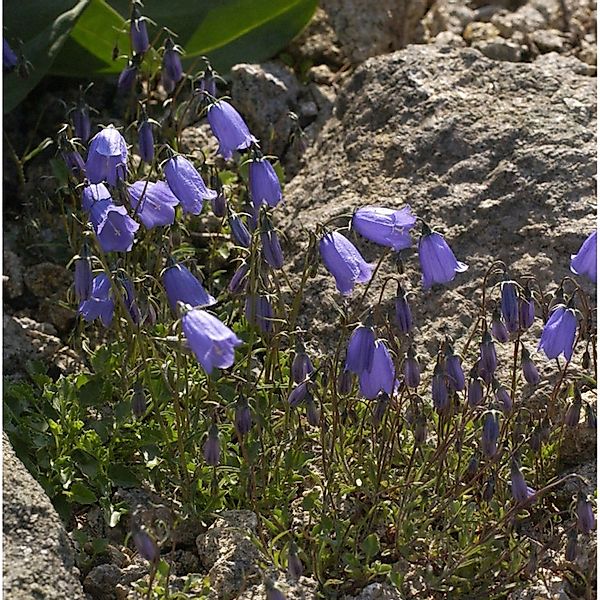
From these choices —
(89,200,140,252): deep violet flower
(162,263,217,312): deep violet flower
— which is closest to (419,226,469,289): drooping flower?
(162,263,217,312): deep violet flower

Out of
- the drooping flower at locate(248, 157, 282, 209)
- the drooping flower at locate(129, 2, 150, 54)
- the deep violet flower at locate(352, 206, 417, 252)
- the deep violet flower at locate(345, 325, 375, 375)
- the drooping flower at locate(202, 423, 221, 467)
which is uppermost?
the drooping flower at locate(129, 2, 150, 54)

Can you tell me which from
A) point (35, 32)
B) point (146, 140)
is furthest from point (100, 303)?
point (35, 32)

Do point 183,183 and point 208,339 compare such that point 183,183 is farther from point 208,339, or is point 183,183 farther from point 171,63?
point 171,63

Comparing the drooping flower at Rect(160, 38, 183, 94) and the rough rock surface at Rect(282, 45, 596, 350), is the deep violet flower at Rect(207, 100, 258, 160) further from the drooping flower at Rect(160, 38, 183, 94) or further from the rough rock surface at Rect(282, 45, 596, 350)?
the rough rock surface at Rect(282, 45, 596, 350)

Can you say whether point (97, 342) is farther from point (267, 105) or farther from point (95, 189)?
point (267, 105)

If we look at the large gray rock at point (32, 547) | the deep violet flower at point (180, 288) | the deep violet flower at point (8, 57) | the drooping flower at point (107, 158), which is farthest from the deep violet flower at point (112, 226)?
the deep violet flower at point (8, 57)

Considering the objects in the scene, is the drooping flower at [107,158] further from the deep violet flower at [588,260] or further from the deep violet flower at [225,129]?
the deep violet flower at [588,260]

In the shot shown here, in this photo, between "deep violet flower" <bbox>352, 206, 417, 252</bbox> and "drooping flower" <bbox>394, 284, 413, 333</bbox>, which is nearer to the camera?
"drooping flower" <bbox>394, 284, 413, 333</bbox>
